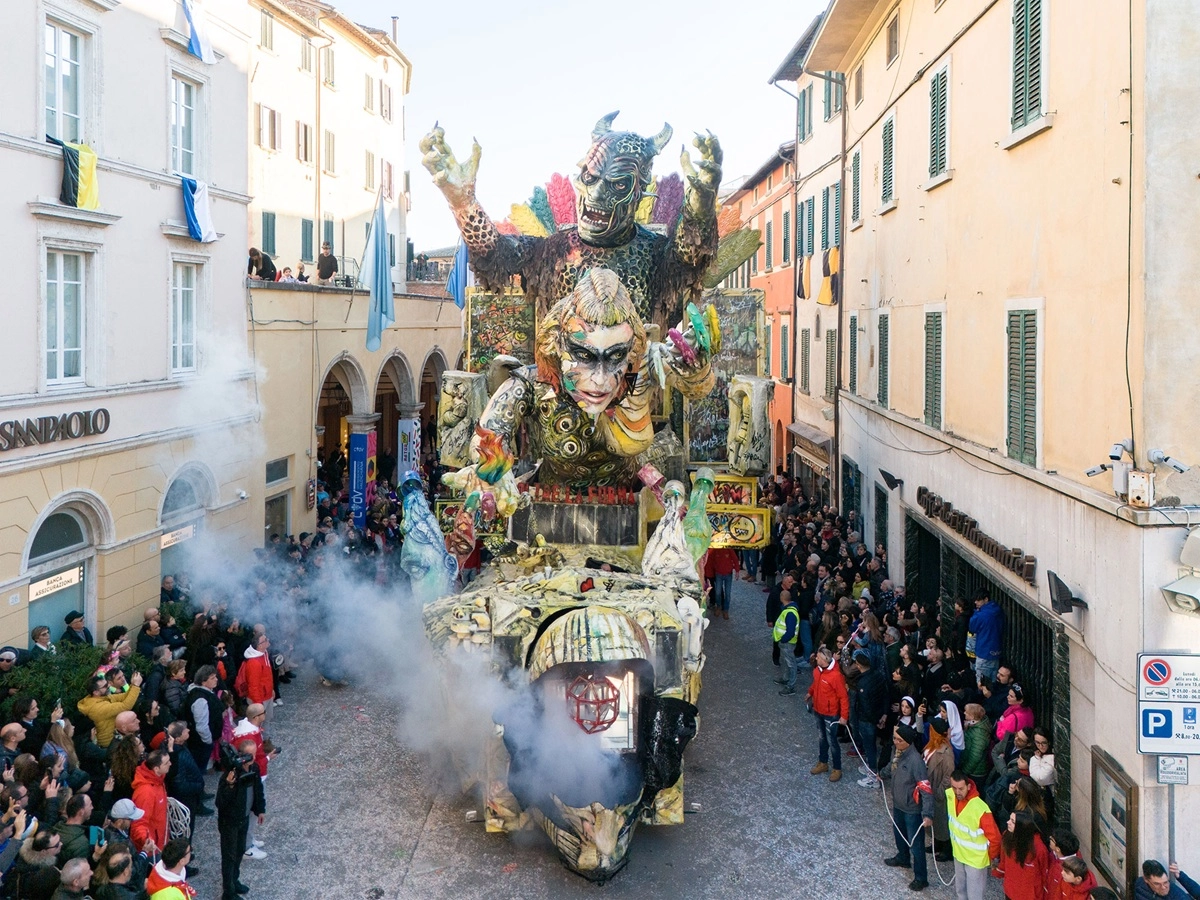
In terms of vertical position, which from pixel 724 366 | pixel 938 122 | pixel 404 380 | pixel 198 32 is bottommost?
pixel 724 366

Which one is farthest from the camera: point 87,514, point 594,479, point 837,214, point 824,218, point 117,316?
point 824,218

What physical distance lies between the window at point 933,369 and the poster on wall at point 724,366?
8.36ft

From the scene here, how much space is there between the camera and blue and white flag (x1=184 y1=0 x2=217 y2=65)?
1666cm

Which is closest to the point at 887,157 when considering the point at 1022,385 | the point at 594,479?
the point at 1022,385

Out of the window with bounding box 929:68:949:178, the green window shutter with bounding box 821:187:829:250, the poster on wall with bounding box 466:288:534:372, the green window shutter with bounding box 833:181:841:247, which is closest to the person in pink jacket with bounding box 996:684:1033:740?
the poster on wall with bounding box 466:288:534:372

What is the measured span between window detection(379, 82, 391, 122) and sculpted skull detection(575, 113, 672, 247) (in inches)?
1044

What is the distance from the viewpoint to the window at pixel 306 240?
102 ft

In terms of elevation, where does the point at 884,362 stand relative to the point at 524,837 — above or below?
above

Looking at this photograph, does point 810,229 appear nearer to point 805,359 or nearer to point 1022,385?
point 805,359

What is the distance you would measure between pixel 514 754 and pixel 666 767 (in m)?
1.25

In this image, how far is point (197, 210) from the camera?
17.0 m

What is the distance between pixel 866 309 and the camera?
21.0 metres

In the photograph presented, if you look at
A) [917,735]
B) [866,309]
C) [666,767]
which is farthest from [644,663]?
[866,309]

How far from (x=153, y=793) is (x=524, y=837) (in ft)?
10.2
